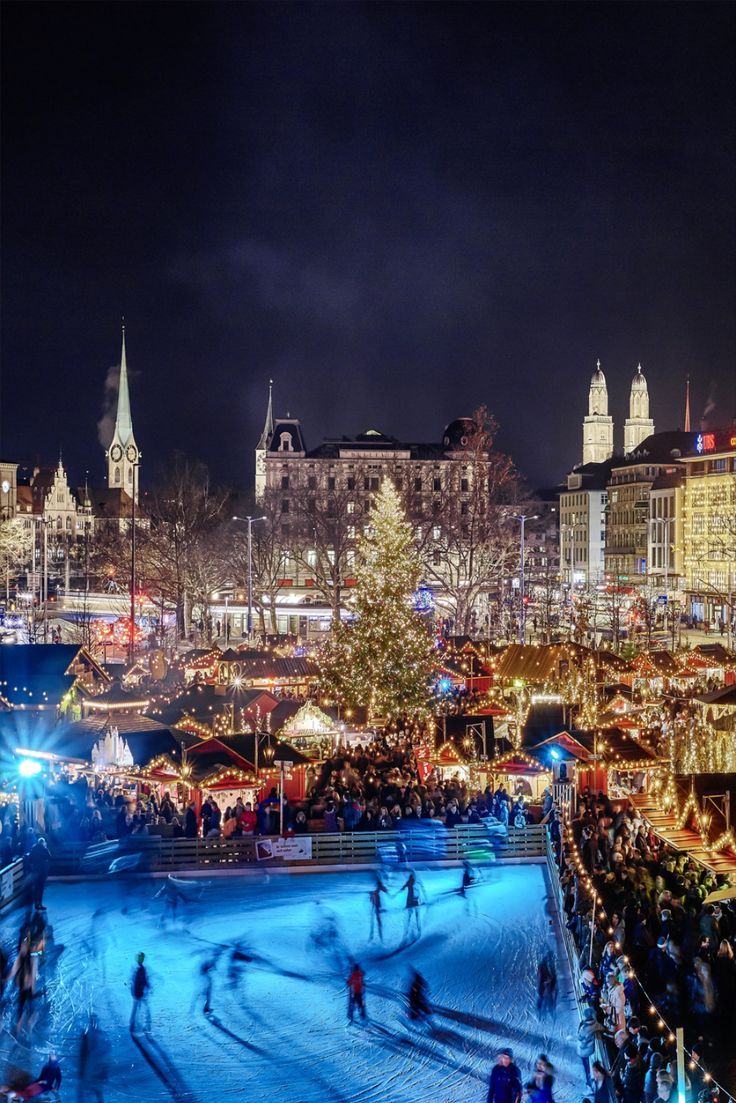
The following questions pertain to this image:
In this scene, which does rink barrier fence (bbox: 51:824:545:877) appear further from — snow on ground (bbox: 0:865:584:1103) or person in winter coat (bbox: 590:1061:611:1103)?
person in winter coat (bbox: 590:1061:611:1103)

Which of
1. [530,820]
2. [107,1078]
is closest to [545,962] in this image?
[107,1078]

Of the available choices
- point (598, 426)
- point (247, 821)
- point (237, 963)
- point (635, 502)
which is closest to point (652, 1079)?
point (237, 963)

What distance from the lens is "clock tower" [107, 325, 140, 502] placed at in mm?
137625

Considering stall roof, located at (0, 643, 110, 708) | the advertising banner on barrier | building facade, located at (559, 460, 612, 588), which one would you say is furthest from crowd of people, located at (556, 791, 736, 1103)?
building facade, located at (559, 460, 612, 588)

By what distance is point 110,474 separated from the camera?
13975cm

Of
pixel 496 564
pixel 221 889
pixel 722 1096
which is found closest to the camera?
pixel 722 1096

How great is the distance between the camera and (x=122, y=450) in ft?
452

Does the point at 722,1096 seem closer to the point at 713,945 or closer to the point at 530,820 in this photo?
the point at 713,945

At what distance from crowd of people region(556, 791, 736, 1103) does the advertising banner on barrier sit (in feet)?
12.9

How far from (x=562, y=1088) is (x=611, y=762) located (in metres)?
11.1

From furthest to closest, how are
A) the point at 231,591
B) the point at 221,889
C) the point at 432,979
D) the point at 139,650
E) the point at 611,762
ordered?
the point at 231,591
the point at 139,650
the point at 611,762
the point at 221,889
the point at 432,979

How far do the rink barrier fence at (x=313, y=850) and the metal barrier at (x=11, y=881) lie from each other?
47.1 inches

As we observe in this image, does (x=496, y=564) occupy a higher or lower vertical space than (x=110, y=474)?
lower

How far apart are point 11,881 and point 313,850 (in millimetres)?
4637
